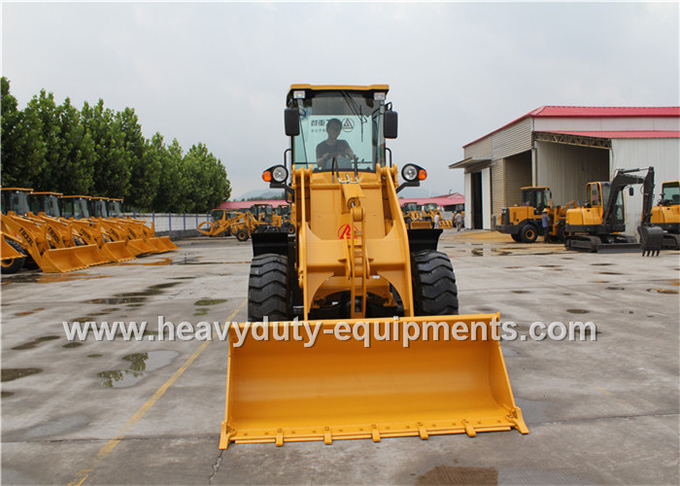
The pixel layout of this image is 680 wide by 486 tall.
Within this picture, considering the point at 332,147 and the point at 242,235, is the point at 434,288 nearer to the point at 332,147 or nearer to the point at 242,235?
the point at 332,147

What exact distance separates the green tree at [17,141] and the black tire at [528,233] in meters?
23.1

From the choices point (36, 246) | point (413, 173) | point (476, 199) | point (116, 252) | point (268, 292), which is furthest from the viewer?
point (476, 199)

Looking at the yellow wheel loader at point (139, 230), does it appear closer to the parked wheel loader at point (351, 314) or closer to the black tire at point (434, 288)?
the parked wheel loader at point (351, 314)

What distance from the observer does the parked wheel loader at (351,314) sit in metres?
4.12

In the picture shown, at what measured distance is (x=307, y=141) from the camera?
6688 millimetres

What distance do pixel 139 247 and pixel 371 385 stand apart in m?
21.3

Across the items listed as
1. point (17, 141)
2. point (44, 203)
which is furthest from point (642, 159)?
point (17, 141)

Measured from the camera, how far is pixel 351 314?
5.28 meters

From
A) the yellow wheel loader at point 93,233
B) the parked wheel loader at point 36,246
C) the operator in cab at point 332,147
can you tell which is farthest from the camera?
the yellow wheel loader at point 93,233

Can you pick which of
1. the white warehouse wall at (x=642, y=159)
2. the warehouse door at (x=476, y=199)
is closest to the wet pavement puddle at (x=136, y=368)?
the white warehouse wall at (x=642, y=159)

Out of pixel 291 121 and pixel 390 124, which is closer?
pixel 291 121

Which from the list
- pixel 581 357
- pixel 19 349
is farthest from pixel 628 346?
pixel 19 349

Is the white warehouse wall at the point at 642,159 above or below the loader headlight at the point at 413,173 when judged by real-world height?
above

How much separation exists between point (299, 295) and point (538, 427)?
111 inches
